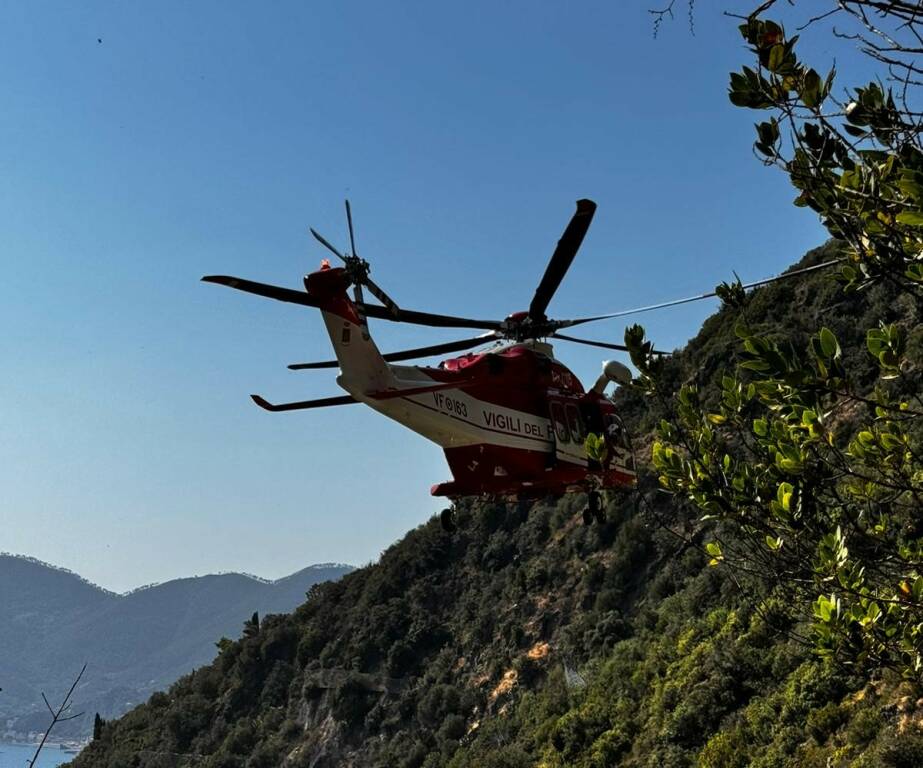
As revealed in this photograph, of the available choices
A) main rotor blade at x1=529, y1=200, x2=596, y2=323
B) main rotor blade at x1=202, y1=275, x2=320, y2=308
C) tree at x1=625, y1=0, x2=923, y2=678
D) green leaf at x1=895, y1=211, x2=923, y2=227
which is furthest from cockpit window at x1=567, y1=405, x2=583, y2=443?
green leaf at x1=895, y1=211, x2=923, y2=227

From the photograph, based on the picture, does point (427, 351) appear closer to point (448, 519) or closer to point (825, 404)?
point (448, 519)

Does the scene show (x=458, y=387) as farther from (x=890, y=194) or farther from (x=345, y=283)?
(x=890, y=194)

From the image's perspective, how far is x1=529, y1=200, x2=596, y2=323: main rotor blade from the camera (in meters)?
13.8

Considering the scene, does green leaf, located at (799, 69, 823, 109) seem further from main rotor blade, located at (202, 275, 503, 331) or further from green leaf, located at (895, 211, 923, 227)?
main rotor blade, located at (202, 275, 503, 331)

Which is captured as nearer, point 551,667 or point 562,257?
point 562,257

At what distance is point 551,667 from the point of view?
1236 inches

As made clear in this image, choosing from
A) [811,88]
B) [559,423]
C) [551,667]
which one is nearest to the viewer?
[811,88]

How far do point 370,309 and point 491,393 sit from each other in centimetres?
306

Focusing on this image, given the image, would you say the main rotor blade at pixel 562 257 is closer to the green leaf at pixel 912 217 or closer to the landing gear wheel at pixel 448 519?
the landing gear wheel at pixel 448 519

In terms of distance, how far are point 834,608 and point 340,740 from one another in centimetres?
3574

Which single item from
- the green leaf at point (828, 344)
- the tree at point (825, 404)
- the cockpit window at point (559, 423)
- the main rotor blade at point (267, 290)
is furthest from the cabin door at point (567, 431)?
the green leaf at point (828, 344)

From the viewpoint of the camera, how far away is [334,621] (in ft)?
154

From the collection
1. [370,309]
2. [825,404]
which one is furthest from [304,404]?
[825,404]

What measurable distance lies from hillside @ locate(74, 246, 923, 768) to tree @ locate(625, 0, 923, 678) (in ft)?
4.63
